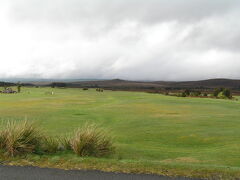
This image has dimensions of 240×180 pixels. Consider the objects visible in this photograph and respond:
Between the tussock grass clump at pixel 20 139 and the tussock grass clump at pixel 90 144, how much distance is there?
1533mm

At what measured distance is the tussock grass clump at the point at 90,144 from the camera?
417 inches

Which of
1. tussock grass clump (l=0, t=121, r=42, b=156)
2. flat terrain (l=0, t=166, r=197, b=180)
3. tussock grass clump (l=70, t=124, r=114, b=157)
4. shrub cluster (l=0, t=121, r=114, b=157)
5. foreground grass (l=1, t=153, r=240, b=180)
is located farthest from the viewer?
tussock grass clump (l=70, t=124, r=114, b=157)

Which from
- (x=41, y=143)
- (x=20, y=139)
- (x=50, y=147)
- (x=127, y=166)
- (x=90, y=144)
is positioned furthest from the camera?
(x=41, y=143)

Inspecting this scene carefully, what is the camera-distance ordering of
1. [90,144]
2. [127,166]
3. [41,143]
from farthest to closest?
[41,143], [90,144], [127,166]

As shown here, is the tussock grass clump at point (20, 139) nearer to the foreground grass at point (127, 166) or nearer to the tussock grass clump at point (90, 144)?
the foreground grass at point (127, 166)

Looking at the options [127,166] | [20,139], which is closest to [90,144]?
[127,166]

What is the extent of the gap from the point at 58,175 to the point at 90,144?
307 cm

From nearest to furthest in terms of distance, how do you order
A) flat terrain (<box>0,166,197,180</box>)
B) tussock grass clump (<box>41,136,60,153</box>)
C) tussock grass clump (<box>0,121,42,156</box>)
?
1. flat terrain (<box>0,166,197,180</box>)
2. tussock grass clump (<box>0,121,42,156</box>)
3. tussock grass clump (<box>41,136,60,153</box>)

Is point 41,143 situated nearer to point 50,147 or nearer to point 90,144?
point 50,147

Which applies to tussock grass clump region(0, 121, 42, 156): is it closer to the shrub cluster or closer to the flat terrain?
the shrub cluster

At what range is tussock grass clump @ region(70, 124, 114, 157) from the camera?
10.6 meters

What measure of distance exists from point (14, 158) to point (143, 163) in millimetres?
4527

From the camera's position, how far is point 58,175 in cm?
789

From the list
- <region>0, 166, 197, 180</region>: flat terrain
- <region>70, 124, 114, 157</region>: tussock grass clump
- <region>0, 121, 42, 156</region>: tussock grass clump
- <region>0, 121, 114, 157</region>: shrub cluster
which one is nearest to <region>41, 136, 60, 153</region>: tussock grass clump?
<region>0, 121, 114, 157</region>: shrub cluster
